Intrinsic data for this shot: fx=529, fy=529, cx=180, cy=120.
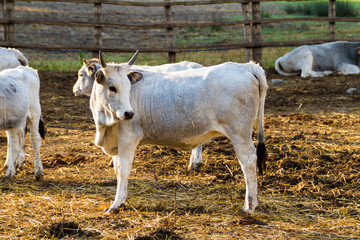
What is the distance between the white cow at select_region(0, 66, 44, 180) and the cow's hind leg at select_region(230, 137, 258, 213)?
8.37 feet

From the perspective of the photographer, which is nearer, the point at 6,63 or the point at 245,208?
the point at 245,208

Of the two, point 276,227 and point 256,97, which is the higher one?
point 256,97

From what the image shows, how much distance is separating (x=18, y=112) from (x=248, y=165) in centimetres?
281

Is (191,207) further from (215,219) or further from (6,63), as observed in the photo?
(6,63)

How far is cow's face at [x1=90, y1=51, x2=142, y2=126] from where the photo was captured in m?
4.72

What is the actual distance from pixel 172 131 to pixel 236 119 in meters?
0.63

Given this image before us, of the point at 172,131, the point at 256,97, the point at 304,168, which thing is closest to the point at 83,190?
the point at 172,131

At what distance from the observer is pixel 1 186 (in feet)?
19.1

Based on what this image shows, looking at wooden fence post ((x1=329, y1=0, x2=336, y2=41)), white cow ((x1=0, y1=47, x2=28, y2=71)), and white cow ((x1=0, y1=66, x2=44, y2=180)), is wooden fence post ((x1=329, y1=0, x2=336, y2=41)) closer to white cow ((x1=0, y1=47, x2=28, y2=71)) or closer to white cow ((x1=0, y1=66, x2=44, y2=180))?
white cow ((x1=0, y1=47, x2=28, y2=71))

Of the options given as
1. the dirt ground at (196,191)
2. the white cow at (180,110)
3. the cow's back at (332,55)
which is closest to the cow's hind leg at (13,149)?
the dirt ground at (196,191)

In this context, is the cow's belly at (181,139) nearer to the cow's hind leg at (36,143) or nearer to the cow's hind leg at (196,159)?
the cow's hind leg at (196,159)

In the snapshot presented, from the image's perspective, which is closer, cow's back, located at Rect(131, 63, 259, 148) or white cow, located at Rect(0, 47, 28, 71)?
cow's back, located at Rect(131, 63, 259, 148)

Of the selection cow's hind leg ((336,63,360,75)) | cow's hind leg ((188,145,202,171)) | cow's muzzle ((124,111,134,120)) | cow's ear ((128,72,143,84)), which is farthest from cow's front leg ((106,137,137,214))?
cow's hind leg ((336,63,360,75))

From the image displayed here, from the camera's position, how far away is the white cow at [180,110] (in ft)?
15.8
